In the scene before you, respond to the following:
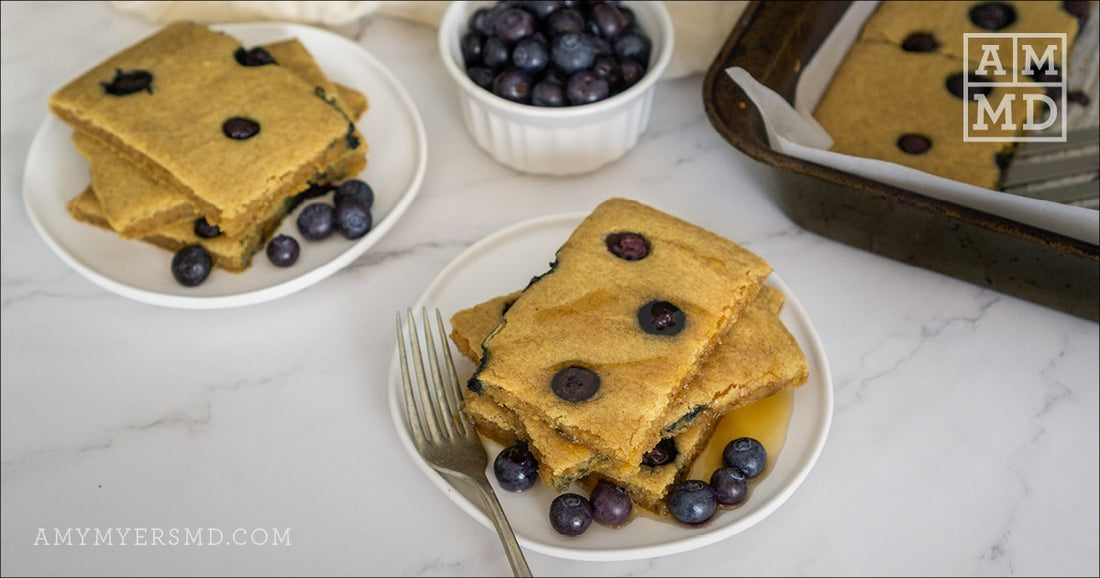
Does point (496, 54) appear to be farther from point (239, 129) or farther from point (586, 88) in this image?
point (239, 129)

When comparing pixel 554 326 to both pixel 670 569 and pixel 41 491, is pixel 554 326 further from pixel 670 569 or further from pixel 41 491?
pixel 41 491

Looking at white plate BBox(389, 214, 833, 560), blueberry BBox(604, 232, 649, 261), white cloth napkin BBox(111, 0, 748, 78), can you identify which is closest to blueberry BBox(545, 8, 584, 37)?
white cloth napkin BBox(111, 0, 748, 78)

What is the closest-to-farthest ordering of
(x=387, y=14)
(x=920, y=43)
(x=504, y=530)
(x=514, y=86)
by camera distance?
1. (x=504, y=530)
2. (x=514, y=86)
3. (x=920, y=43)
4. (x=387, y=14)

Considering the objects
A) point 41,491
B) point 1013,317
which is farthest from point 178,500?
point 1013,317

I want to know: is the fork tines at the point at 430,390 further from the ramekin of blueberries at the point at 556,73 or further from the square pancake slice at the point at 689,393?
the ramekin of blueberries at the point at 556,73

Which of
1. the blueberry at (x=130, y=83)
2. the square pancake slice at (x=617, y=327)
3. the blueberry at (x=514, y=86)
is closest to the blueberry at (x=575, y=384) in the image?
the square pancake slice at (x=617, y=327)

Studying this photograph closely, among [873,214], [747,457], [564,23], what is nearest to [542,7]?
[564,23]
